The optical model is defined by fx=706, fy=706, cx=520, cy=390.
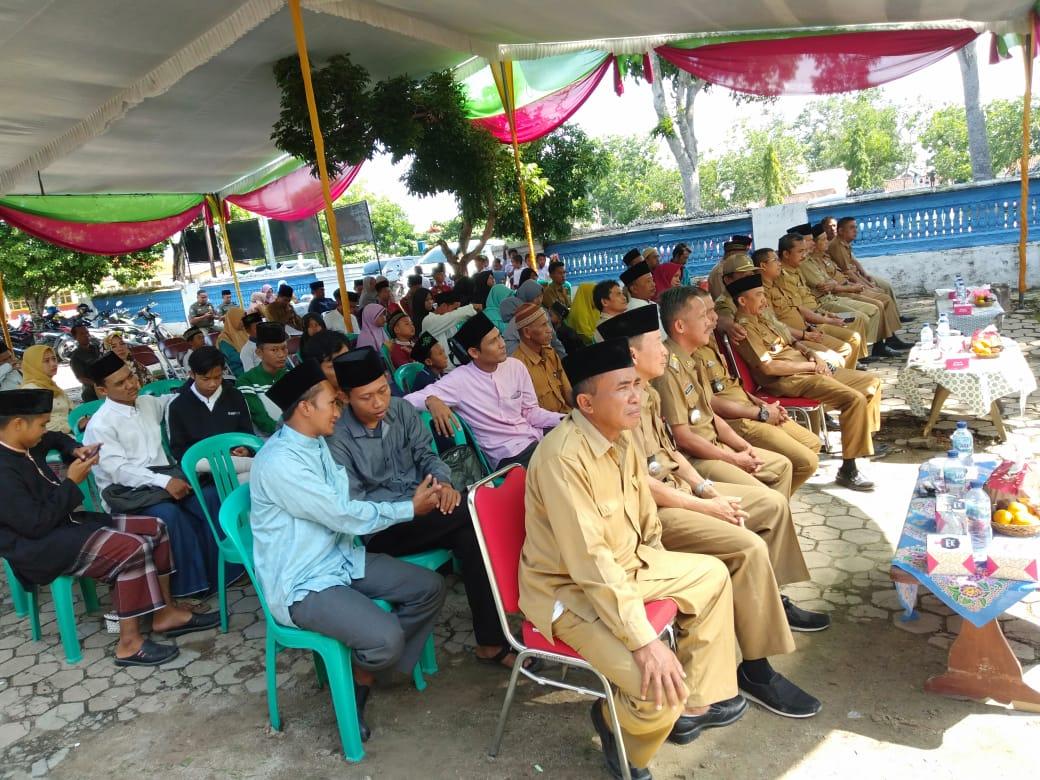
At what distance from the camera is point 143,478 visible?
3740 mm

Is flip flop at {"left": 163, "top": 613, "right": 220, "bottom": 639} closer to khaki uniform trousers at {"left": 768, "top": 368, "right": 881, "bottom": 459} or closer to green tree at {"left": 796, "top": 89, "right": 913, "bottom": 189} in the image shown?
khaki uniform trousers at {"left": 768, "top": 368, "right": 881, "bottom": 459}

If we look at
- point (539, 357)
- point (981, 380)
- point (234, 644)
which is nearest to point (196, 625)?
point (234, 644)

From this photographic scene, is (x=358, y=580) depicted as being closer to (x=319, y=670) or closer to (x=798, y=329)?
(x=319, y=670)

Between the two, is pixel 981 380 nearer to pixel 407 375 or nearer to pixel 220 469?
pixel 407 375

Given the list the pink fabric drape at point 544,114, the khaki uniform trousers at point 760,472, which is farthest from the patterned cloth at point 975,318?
the pink fabric drape at point 544,114

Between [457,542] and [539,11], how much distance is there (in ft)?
15.4

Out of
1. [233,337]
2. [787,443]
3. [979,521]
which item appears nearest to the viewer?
[979,521]

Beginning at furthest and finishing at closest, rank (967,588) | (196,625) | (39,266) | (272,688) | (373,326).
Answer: (39,266), (373,326), (196,625), (272,688), (967,588)

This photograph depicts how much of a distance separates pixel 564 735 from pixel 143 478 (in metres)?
2.56

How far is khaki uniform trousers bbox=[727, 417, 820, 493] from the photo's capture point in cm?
388

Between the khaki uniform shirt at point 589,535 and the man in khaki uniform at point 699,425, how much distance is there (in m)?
0.96

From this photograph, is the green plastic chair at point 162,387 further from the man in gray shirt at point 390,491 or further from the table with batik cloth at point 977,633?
the table with batik cloth at point 977,633

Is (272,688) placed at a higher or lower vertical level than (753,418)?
lower

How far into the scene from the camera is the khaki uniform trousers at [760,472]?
341cm
